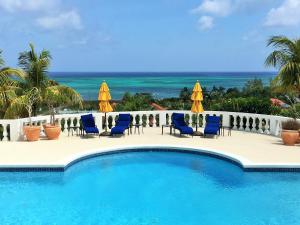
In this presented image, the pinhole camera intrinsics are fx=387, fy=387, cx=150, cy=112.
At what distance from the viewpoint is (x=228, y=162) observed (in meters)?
11.3

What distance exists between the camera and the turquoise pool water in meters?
7.51

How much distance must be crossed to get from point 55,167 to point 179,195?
3.50 m

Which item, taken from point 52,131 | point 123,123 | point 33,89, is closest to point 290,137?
point 123,123

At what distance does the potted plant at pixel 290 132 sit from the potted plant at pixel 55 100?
7.75 metres

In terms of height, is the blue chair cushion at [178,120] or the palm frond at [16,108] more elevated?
the palm frond at [16,108]

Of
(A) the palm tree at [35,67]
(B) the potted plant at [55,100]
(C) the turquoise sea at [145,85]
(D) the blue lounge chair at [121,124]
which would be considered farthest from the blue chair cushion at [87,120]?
(C) the turquoise sea at [145,85]

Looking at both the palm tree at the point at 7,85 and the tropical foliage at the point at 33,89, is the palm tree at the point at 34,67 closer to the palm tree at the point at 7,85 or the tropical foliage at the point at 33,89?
the tropical foliage at the point at 33,89

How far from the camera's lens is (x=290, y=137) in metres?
12.9

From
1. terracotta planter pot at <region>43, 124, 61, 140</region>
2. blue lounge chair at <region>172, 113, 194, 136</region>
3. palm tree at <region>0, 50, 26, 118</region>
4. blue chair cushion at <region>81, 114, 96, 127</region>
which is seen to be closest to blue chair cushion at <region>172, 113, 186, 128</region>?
blue lounge chair at <region>172, 113, 194, 136</region>

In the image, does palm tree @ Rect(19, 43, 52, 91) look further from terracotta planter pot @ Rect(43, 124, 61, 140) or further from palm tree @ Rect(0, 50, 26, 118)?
terracotta planter pot @ Rect(43, 124, 61, 140)

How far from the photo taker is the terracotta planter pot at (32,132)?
44.2 feet

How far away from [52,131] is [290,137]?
8.22m

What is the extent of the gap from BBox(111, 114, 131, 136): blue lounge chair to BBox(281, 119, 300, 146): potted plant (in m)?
5.67

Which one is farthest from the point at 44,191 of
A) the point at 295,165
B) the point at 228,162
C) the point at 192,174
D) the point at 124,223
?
the point at 295,165
